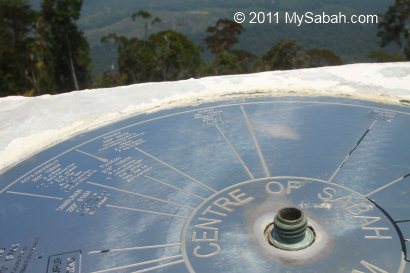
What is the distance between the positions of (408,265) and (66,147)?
3.14m

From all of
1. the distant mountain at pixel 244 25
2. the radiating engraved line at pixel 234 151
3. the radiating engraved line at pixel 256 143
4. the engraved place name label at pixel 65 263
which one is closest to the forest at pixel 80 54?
the radiating engraved line at pixel 256 143

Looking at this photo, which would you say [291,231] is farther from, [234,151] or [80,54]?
[80,54]

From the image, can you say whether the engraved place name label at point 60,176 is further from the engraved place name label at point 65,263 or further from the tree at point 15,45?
the tree at point 15,45

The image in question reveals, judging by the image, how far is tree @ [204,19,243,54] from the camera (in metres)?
33.2

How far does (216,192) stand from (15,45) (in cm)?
2202

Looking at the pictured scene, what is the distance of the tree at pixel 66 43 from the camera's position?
2209 centimetres

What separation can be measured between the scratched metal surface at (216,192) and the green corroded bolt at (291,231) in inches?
2.1

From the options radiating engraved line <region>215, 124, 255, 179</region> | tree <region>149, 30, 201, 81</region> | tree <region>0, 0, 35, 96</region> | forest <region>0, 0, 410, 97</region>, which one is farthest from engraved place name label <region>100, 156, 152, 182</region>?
tree <region>149, 30, 201, 81</region>

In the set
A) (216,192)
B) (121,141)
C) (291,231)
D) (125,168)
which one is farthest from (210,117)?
(291,231)

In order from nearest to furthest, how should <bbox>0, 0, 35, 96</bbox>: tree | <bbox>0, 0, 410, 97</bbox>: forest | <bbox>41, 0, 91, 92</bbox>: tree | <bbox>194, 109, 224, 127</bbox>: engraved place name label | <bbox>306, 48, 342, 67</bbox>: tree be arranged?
<bbox>194, 109, 224, 127</bbox>: engraved place name label → <bbox>41, 0, 91, 92</bbox>: tree → <bbox>0, 0, 35, 96</bbox>: tree → <bbox>0, 0, 410, 97</bbox>: forest → <bbox>306, 48, 342, 67</bbox>: tree

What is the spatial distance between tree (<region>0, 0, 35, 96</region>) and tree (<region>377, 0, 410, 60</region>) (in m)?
18.6

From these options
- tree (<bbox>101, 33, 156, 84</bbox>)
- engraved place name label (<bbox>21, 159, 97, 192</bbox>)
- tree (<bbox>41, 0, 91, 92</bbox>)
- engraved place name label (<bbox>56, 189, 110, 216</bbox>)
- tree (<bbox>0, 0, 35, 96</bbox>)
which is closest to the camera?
engraved place name label (<bbox>56, 189, 110, 216</bbox>)

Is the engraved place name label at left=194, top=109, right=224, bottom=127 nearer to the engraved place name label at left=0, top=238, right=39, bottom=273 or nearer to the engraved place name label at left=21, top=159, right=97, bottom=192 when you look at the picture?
the engraved place name label at left=21, top=159, right=97, bottom=192

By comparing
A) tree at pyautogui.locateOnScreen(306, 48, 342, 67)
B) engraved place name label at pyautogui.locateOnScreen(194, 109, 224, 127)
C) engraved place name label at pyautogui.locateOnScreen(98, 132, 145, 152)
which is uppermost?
engraved place name label at pyautogui.locateOnScreen(194, 109, 224, 127)
